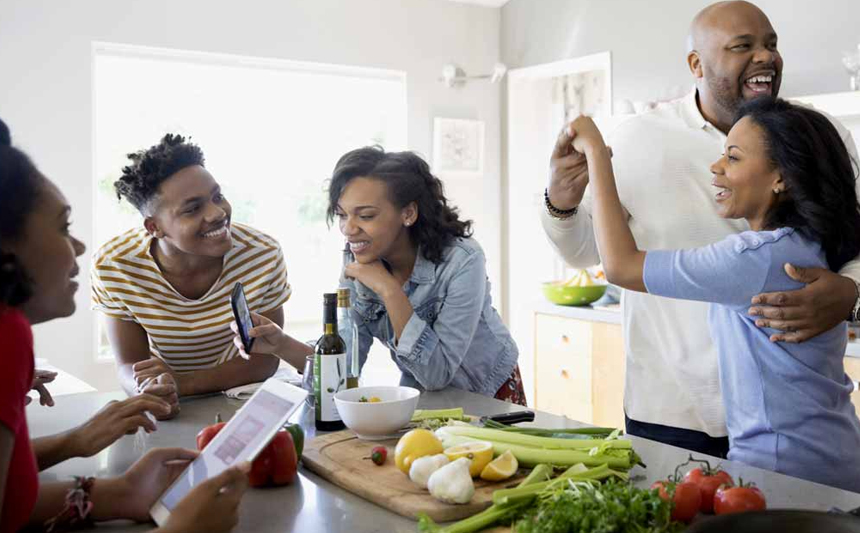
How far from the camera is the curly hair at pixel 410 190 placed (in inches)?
89.3

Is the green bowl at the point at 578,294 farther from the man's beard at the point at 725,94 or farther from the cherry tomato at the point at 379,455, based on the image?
the cherry tomato at the point at 379,455

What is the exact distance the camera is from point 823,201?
1568 millimetres

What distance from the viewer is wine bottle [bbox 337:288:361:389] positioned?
171cm

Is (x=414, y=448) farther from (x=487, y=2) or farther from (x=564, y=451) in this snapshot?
(x=487, y=2)

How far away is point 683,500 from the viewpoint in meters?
1.15

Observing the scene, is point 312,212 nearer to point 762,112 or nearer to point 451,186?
point 451,186

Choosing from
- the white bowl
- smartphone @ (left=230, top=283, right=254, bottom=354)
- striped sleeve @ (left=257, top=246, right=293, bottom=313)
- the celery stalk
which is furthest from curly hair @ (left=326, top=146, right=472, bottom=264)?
the celery stalk

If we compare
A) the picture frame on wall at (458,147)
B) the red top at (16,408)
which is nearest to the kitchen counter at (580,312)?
the picture frame on wall at (458,147)

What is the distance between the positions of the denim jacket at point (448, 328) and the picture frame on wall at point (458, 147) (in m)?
3.24

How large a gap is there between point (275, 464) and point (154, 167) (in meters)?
1.24

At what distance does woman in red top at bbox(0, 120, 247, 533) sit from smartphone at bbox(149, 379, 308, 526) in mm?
67

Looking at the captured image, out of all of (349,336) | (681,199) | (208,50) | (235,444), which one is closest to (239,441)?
(235,444)

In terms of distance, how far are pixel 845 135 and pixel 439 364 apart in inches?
45.9

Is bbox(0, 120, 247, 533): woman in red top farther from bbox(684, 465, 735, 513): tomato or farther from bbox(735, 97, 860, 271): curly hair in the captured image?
bbox(735, 97, 860, 271): curly hair
